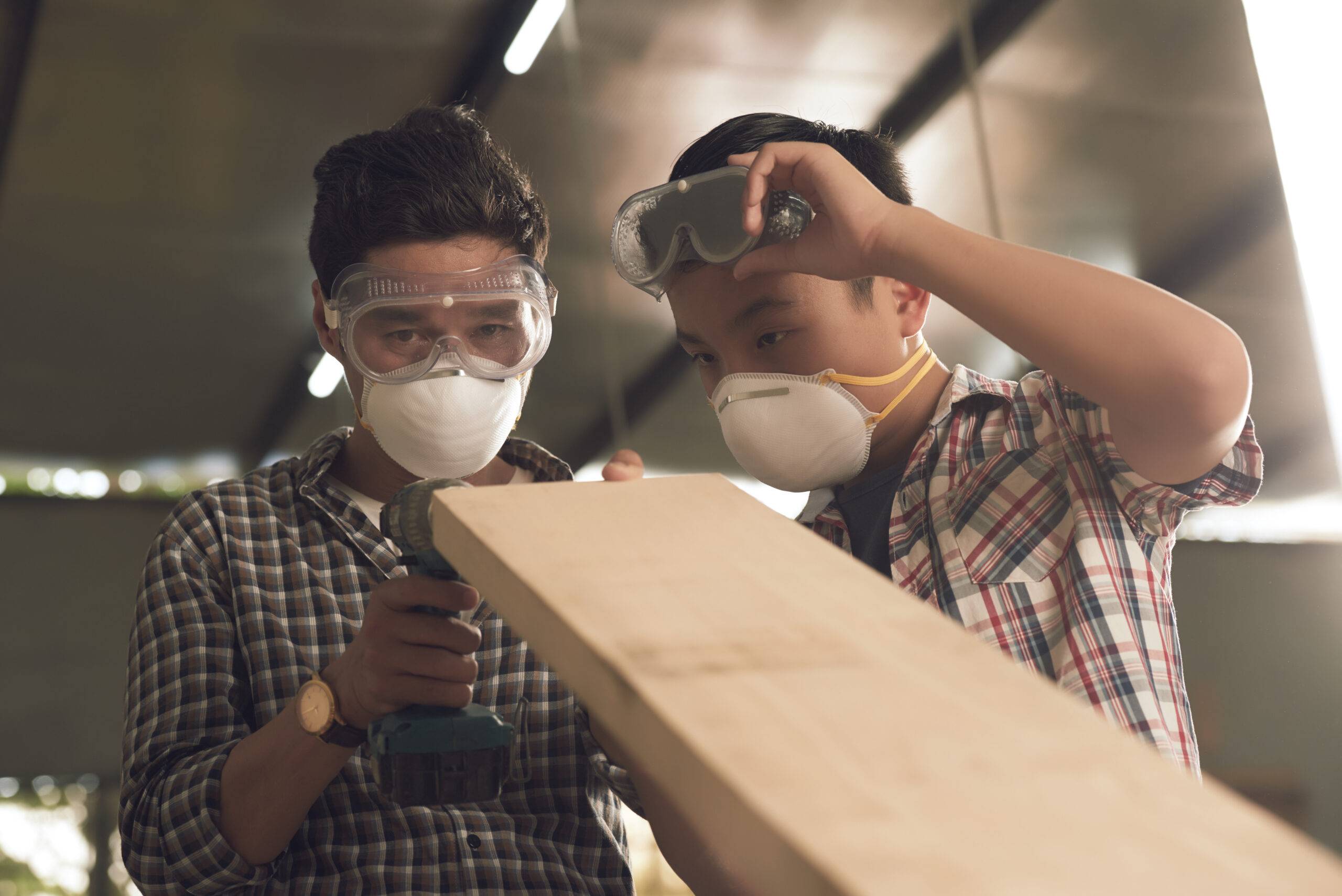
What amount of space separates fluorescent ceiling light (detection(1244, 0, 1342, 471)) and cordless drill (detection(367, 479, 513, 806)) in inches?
59.3

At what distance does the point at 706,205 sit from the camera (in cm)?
114

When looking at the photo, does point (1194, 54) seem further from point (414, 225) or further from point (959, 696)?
point (959, 696)

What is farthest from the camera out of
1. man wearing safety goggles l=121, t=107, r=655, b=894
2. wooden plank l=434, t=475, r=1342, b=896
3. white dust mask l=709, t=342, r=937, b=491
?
white dust mask l=709, t=342, r=937, b=491

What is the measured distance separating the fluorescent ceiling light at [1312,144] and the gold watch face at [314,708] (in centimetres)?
157

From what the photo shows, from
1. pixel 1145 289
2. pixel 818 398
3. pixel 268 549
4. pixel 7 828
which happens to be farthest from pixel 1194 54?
pixel 7 828

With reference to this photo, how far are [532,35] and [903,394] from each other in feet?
7.31

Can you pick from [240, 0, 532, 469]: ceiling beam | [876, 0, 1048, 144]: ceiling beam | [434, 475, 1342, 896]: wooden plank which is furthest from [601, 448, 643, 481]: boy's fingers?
[240, 0, 532, 469]: ceiling beam

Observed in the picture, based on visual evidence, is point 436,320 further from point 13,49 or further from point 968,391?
point 13,49

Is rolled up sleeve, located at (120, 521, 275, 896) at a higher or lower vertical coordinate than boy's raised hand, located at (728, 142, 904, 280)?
lower

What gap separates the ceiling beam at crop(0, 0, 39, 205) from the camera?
284 cm

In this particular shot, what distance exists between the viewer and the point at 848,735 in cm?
38

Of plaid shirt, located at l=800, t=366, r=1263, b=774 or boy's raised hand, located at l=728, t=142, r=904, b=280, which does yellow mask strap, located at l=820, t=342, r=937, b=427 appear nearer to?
plaid shirt, located at l=800, t=366, r=1263, b=774

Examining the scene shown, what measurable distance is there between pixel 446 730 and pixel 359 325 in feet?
2.17

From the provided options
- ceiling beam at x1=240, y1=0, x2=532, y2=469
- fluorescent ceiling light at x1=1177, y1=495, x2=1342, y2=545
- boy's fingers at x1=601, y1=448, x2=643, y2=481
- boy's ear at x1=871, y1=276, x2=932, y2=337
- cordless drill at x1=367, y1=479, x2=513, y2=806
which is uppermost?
ceiling beam at x1=240, y1=0, x2=532, y2=469
